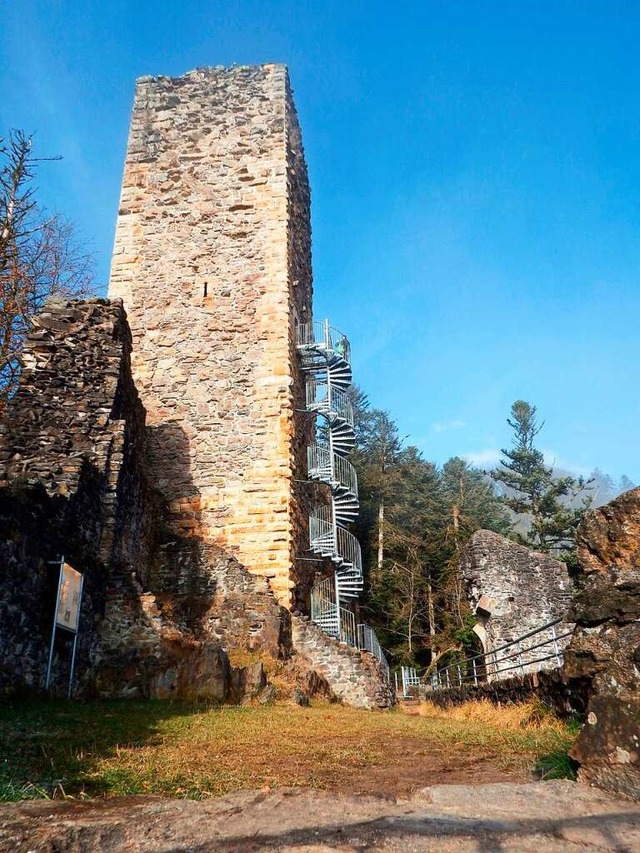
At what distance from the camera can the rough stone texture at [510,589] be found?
14.0 metres

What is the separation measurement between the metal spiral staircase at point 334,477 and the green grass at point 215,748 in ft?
27.2

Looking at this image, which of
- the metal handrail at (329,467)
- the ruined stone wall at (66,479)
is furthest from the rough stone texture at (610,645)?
the metal handrail at (329,467)

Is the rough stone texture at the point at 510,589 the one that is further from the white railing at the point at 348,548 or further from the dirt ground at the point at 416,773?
the dirt ground at the point at 416,773

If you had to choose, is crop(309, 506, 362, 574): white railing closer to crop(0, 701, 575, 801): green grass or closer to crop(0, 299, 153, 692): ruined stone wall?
crop(0, 299, 153, 692): ruined stone wall

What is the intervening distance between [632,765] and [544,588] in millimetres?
12497

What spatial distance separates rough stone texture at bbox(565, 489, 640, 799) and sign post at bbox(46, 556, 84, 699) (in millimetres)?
5722

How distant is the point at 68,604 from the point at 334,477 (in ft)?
30.6

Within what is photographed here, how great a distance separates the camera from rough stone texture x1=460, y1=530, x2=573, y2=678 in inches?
550

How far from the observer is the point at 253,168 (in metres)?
17.5

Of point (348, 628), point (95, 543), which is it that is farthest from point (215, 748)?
point (348, 628)

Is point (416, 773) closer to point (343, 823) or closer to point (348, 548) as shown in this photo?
point (343, 823)

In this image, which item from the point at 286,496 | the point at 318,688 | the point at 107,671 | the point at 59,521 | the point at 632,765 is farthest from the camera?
the point at 286,496

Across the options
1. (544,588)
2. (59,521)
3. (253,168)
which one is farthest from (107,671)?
(253,168)

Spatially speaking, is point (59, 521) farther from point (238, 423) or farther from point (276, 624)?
point (238, 423)
